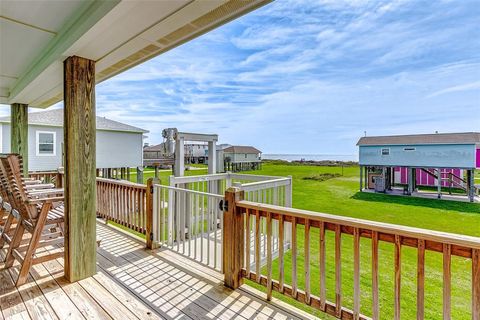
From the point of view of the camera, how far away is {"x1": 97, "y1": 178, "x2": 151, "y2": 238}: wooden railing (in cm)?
405

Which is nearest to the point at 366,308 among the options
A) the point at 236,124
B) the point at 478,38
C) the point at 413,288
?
the point at 413,288

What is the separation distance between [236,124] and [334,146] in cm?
951

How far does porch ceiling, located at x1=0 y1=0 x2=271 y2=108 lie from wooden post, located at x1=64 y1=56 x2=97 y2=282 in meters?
0.22

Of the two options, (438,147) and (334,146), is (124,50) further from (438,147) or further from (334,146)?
(334,146)

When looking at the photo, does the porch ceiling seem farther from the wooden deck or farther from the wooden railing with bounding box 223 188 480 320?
the wooden deck

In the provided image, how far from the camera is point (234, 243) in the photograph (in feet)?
8.56

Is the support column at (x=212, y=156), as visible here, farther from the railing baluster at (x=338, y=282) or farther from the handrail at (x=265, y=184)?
the railing baluster at (x=338, y=282)

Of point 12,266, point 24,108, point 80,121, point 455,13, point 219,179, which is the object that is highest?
point 455,13

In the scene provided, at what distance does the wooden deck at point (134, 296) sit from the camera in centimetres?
204

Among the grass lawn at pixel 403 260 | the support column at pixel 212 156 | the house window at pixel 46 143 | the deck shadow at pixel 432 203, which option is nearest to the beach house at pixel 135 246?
the grass lawn at pixel 403 260

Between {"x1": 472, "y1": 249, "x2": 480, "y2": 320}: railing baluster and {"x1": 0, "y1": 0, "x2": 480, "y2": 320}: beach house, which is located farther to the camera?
{"x1": 0, "y1": 0, "x2": 480, "y2": 320}: beach house

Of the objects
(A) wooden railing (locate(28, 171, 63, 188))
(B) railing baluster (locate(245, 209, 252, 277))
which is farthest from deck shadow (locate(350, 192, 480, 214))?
(A) wooden railing (locate(28, 171, 63, 188))

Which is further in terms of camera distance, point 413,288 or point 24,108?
point 24,108

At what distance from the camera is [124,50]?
2.29m
